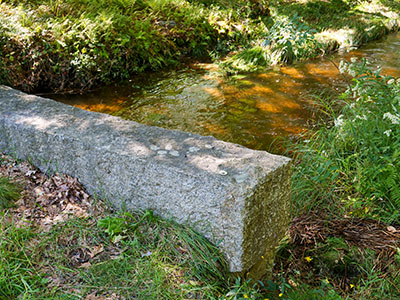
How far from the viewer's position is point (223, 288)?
2.39 metres

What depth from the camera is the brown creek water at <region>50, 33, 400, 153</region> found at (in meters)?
5.14

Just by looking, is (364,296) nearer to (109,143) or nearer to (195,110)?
(109,143)

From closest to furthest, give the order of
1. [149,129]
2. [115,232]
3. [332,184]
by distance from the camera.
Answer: [115,232]
[149,129]
[332,184]

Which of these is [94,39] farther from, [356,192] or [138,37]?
[356,192]

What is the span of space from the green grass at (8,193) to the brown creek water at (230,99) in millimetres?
2523

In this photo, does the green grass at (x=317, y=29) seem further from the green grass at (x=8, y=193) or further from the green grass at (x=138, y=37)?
the green grass at (x=8, y=193)

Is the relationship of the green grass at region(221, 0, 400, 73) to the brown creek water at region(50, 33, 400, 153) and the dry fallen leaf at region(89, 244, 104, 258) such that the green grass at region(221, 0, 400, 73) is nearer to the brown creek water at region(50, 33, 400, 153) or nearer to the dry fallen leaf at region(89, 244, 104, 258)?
the brown creek water at region(50, 33, 400, 153)

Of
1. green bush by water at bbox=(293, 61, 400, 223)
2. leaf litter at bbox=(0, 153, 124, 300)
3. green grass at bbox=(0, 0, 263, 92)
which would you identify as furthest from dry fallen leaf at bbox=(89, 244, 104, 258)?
green grass at bbox=(0, 0, 263, 92)

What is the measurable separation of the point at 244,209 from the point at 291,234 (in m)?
1.13

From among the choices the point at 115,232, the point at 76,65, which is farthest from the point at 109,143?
the point at 76,65

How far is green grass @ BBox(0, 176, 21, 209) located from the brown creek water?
8.28 ft

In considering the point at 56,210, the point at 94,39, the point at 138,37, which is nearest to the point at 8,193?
the point at 56,210

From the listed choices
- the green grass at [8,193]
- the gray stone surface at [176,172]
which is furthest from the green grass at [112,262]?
the green grass at [8,193]

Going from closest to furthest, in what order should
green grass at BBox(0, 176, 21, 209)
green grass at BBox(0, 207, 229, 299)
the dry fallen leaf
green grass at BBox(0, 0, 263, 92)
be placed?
green grass at BBox(0, 207, 229, 299)
the dry fallen leaf
green grass at BBox(0, 176, 21, 209)
green grass at BBox(0, 0, 263, 92)
